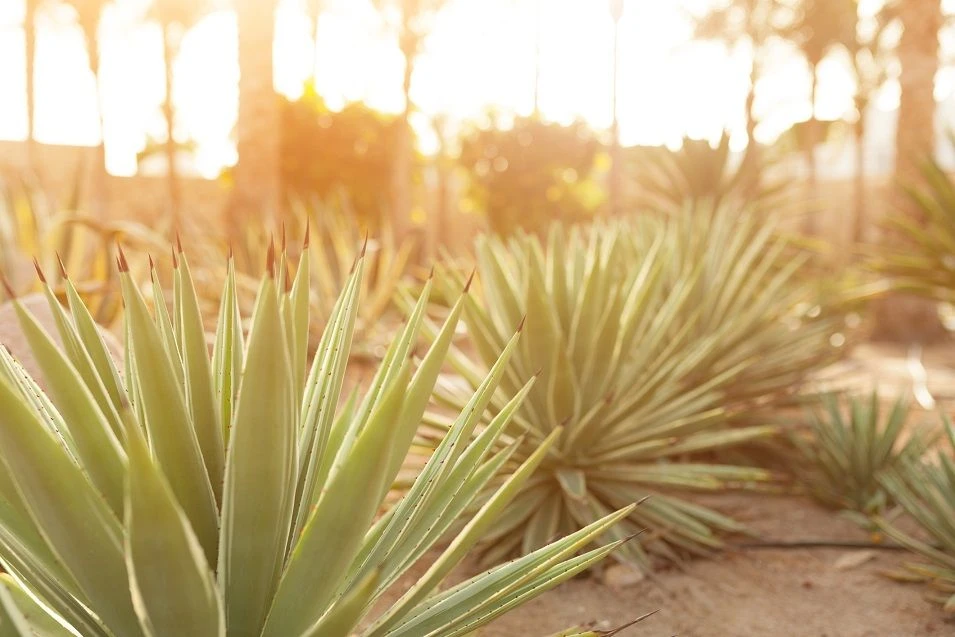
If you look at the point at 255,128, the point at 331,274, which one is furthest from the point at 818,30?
the point at 331,274

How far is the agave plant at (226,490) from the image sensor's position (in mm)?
1190

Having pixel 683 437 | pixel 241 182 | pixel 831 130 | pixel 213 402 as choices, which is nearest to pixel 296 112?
pixel 241 182

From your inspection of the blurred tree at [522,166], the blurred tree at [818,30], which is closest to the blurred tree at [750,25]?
the blurred tree at [818,30]

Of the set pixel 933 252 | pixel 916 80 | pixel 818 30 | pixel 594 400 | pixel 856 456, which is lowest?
pixel 856 456

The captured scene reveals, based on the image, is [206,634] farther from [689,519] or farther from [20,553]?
[689,519]

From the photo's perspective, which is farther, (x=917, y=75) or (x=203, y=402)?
(x=917, y=75)

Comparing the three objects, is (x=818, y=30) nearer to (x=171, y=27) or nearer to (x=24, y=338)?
(x=171, y=27)

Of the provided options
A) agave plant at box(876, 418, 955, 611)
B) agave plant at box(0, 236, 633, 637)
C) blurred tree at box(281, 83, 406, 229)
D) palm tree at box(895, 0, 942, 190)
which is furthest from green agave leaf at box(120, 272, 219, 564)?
blurred tree at box(281, 83, 406, 229)

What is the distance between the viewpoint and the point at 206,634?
4.02 ft

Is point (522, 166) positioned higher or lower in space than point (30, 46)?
lower

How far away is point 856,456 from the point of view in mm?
3732

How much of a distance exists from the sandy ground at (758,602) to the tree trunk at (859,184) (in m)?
20.1

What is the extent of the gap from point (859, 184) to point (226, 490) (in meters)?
28.1

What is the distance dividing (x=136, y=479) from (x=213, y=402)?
1.27 ft
